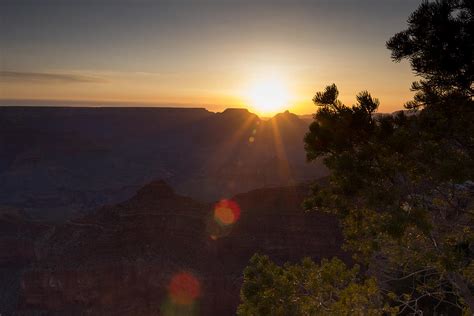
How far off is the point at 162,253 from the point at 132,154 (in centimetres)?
12394

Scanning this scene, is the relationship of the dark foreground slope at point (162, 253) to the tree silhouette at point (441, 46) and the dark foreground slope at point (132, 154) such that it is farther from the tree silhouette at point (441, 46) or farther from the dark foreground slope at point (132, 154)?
the dark foreground slope at point (132, 154)

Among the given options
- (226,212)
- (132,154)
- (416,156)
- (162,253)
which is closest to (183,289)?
(162,253)

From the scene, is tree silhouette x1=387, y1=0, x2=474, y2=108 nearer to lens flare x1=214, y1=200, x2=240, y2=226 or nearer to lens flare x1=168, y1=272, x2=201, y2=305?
lens flare x1=168, y1=272, x2=201, y2=305

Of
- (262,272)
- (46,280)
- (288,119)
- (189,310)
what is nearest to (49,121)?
(288,119)

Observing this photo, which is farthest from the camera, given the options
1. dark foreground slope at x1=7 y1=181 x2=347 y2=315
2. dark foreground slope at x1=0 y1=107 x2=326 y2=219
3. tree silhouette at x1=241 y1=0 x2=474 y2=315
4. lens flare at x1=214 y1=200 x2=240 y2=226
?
dark foreground slope at x1=0 y1=107 x2=326 y2=219

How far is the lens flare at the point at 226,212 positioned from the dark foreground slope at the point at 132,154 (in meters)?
56.2

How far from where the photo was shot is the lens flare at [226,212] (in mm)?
49281

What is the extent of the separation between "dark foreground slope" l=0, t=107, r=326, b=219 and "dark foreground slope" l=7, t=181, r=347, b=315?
188 feet

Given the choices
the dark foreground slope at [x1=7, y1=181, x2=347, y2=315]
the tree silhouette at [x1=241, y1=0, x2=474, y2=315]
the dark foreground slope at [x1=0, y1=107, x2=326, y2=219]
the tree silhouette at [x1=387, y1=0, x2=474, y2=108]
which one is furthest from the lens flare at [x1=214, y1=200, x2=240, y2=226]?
the dark foreground slope at [x1=0, y1=107, x2=326, y2=219]

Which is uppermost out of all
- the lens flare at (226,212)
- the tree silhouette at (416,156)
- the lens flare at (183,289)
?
the tree silhouette at (416,156)

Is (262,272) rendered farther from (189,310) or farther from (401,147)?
(189,310)

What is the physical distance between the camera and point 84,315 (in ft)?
137

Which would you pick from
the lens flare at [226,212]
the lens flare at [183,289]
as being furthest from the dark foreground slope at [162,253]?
the lens flare at [226,212]

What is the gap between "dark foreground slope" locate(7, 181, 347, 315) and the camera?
41312mm
